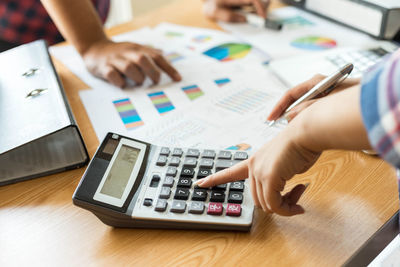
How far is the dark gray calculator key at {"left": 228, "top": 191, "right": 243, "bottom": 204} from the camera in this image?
0.47 m

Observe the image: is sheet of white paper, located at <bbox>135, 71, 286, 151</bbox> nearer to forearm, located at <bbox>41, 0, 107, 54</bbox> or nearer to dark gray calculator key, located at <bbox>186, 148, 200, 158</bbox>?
dark gray calculator key, located at <bbox>186, 148, 200, 158</bbox>

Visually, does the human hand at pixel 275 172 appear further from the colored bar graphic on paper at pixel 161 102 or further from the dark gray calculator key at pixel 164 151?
the colored bar graphic on paper at pixel 161 102

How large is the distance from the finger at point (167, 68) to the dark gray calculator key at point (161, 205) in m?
0.35

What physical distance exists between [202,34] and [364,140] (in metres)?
0.68

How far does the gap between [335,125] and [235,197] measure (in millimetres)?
164

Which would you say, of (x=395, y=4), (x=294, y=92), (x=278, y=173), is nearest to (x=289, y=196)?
(x=278, y=173)

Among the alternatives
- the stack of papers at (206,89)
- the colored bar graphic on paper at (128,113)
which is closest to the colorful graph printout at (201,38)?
the stack of papers at (206,89)

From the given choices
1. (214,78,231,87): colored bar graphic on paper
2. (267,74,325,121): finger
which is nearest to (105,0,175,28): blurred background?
(214,78,231,87): colored bar graphic on paper

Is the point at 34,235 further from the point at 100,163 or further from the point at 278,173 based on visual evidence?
the point at 278,173

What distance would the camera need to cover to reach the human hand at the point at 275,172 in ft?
1.31

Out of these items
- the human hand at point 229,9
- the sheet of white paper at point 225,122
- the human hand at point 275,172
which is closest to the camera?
the human hand at point 275,172

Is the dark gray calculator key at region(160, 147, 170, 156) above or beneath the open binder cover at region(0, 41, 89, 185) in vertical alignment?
beneath

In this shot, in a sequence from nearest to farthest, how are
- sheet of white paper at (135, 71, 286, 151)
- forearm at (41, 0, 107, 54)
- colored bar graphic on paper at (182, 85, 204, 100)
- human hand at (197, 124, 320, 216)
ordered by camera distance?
human hand at (197, 124, 320, 216) → sheet of white paper at (135, 71, 286, 151) → colored bar graphic on paper at (182, 85, 204, 100) → forearm at (41, 0, 107, 54)

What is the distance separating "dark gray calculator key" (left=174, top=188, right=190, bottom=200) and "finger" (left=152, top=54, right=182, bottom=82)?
34 cm
